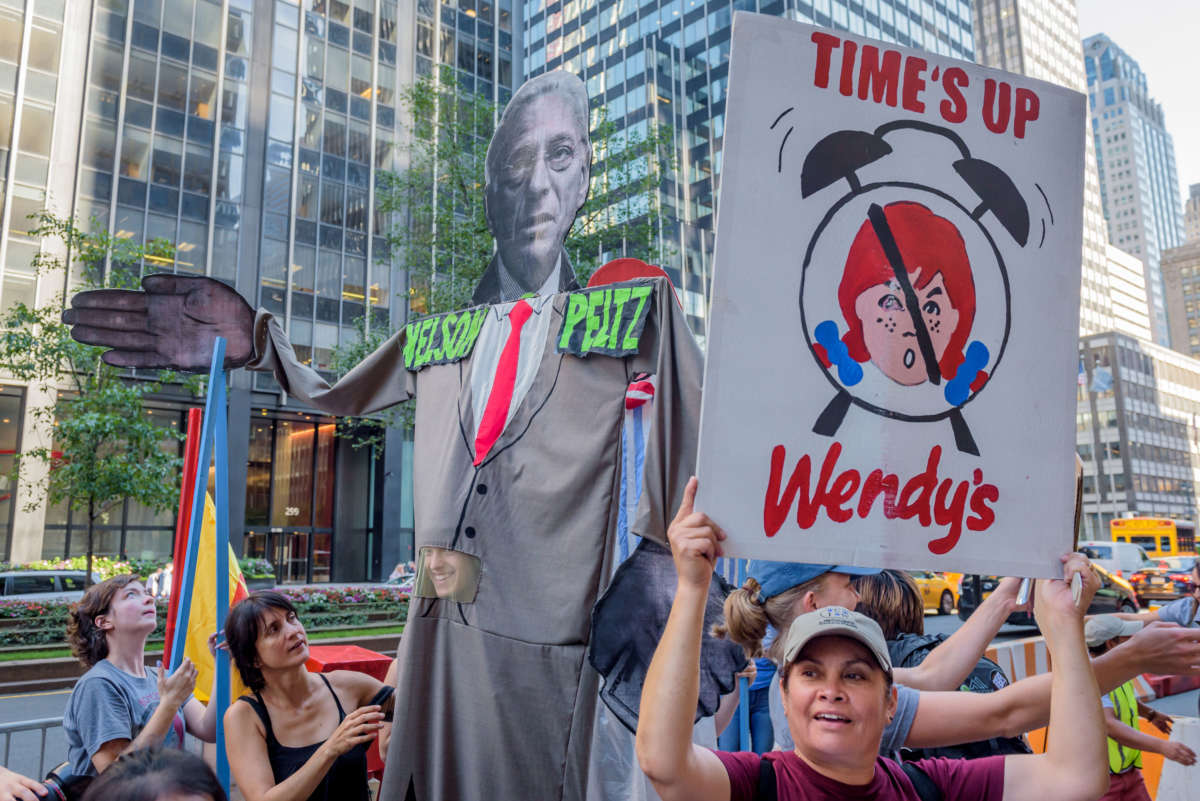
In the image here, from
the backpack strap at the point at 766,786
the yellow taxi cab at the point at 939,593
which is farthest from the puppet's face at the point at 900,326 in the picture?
the yellow taxi cab at the point at 939,593

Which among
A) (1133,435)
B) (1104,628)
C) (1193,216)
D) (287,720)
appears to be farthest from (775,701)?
(1193,216)

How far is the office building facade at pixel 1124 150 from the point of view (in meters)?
166

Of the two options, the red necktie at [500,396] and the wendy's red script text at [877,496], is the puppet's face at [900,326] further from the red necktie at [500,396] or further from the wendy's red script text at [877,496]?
the red necktie at [500,396]

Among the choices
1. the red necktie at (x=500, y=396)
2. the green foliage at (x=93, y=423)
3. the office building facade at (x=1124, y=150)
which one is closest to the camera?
the red necktie at (x=500, y=396)

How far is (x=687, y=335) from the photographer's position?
2994 mm

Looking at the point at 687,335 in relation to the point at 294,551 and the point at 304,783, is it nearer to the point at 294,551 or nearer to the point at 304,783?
the point at 304,783

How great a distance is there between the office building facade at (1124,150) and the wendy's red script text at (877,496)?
190682 mm

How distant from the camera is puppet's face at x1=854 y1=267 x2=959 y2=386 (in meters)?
Answer: 2.09

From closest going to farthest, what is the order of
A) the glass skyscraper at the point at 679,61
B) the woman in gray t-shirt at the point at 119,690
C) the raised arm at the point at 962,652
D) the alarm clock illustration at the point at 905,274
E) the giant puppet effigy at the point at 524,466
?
the alarm clock illustration at the point at 905,274
the raised arm at the point at 962,652
the giant puppet effigy at the point at 524,466
the woman in gray t-shirt at the point at 119,690
the glass skyscraper at the point at 679,61

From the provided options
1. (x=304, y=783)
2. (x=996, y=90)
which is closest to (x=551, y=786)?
(x=304, y=783)

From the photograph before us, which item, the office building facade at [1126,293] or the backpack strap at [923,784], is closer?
the backpack strap at [923,784]

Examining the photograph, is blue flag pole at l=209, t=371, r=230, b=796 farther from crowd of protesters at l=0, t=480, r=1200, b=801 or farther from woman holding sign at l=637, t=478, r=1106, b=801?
woman holding sign at l=637, t=478, r=1106, b=801

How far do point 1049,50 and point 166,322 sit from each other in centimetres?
14742

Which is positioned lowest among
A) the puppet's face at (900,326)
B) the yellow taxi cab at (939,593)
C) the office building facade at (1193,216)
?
the yellow taxi cab at (939,593)
